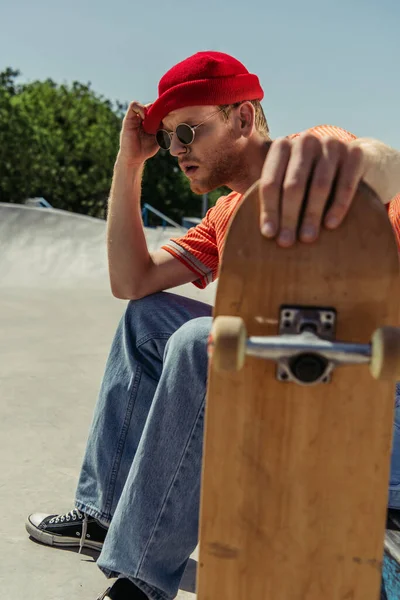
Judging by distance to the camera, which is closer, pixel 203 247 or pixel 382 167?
pixel 382 167

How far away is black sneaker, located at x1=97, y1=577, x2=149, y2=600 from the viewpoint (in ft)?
6.03

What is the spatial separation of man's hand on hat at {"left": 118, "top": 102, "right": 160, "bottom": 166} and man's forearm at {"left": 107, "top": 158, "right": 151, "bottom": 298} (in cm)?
4

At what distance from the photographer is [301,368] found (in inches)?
46.0

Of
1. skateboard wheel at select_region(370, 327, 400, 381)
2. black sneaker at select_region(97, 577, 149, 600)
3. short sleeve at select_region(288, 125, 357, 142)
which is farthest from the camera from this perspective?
short sleeve at select_region(288, 125, 357, 142)

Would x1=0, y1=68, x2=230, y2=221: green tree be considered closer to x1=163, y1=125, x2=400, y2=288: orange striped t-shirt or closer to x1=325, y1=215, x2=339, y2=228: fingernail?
x1=163, y1=125, x2=400, y2=288: orange striped t-shirt

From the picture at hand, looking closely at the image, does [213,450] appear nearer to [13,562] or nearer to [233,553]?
[233,553]

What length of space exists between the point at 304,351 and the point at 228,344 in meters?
0.14

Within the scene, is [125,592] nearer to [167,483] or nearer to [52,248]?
[167,483]

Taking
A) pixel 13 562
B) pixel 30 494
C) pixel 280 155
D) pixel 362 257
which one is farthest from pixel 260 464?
pixel 30 494

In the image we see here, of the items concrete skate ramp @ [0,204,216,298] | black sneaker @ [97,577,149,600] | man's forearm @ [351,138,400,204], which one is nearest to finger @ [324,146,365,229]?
man's forearm @ [351,138,400,204]

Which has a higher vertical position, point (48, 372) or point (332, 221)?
point (332, 221)

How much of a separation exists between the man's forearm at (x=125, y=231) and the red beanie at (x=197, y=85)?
195mm

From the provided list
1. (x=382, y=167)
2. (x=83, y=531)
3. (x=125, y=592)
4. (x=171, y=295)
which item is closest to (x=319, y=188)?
(x=382, y=167)

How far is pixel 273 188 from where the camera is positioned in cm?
121
